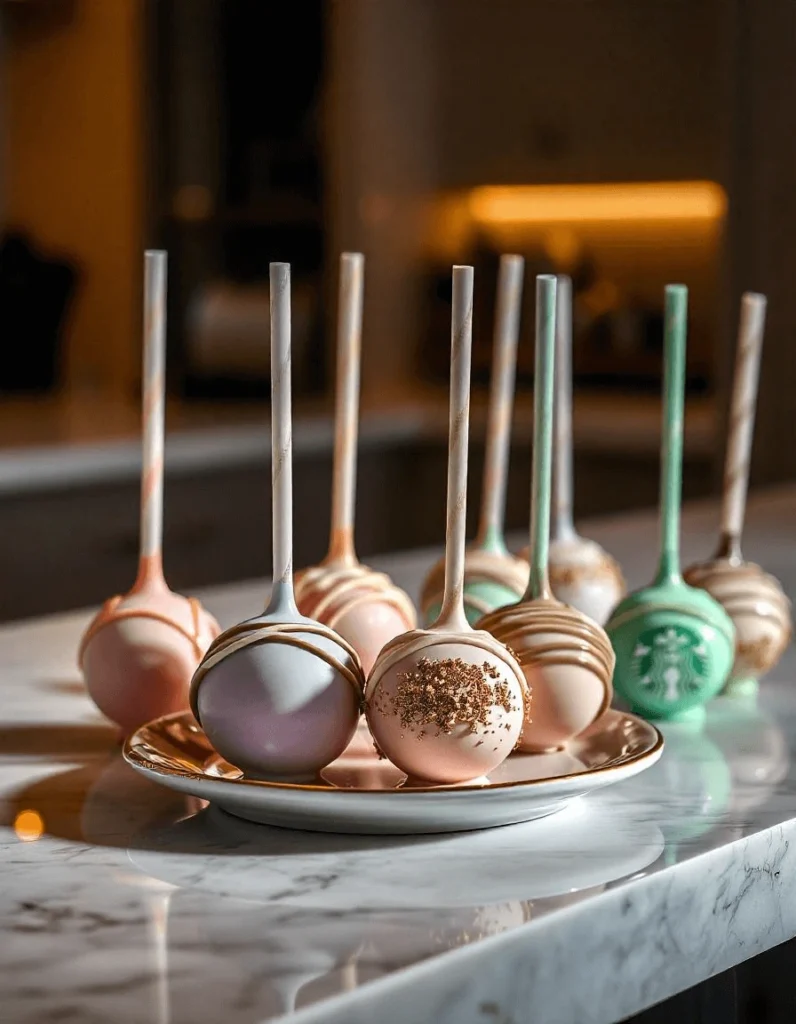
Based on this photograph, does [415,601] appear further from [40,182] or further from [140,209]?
[40,182]

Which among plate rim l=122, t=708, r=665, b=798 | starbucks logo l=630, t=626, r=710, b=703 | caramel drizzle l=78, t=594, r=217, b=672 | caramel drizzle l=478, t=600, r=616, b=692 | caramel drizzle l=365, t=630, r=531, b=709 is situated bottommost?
starbucks logo l=630, t=626, r=710, b=703

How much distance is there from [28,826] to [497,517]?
0.38m

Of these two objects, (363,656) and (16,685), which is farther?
(16,685)

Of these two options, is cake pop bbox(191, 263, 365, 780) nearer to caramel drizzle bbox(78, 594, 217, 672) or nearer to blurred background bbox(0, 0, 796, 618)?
caramel drizzle bbox(78, 594, 217, 672)

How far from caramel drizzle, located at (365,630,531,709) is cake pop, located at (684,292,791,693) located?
0.97ft

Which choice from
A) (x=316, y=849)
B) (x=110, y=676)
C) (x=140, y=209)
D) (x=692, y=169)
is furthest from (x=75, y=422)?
(x=316, y=849)

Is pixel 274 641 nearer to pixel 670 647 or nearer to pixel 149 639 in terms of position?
pixel 149 639

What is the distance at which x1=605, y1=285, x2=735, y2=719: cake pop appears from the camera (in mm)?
862

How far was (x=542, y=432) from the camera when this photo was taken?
0.74m

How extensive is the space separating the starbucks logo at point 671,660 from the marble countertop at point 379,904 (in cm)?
6

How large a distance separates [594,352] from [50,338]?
1164mm

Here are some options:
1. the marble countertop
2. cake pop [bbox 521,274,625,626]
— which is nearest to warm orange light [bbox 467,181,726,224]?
cake pop [bbox 521,274,625,626]

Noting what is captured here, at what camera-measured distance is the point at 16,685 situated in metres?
0.99

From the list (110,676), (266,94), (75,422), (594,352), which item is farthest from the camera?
(266,94)
